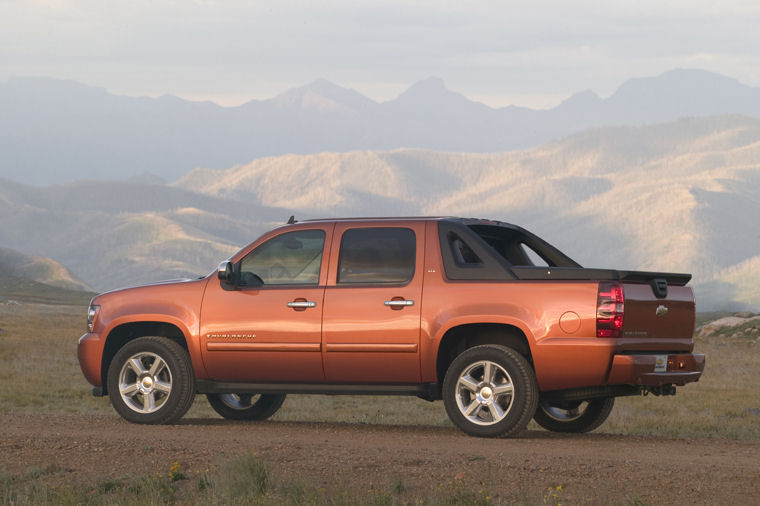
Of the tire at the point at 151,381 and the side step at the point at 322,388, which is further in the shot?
the tire at the point at 151,381

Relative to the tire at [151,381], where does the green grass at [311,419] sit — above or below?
below

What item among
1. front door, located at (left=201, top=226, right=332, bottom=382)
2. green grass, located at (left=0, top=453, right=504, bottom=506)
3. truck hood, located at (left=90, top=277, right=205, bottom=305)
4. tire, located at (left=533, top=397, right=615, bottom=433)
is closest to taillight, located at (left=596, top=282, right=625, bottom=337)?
tire, located at (left=533, top=397, right=615, bottom=433)

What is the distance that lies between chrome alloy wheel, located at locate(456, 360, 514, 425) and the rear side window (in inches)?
41.7

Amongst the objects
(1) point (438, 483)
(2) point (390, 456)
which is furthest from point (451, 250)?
(1) point (438, 483)

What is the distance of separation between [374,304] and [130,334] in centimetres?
297

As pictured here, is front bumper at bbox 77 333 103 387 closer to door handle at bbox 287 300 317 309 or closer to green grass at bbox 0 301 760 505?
door handle at bbox 287 300 317 309

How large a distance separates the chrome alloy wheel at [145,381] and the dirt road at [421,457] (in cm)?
26

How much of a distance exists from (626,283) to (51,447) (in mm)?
5126

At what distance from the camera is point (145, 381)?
11.8m

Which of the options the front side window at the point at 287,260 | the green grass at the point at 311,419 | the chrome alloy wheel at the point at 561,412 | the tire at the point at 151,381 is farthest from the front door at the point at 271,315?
the chrome alloy wheel at the point at 561,412

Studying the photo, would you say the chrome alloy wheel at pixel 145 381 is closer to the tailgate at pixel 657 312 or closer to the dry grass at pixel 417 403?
the tailgate at pixel 657 312

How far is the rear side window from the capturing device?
10789 mm

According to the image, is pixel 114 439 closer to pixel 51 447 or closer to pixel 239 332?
pixel 51 447

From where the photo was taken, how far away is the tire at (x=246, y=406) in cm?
1317
